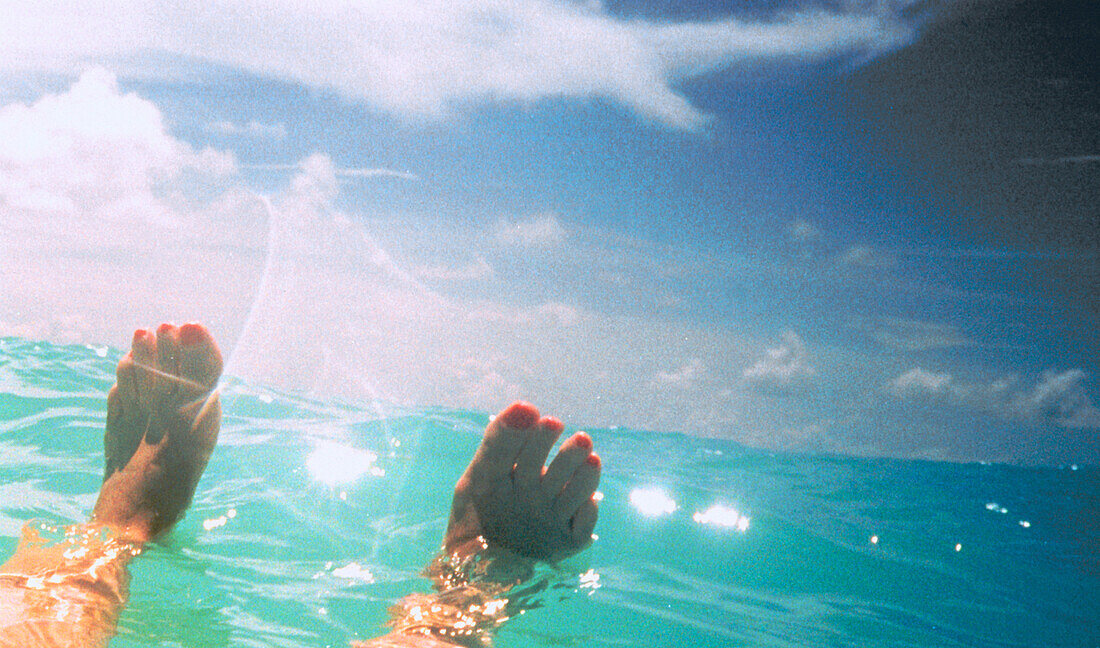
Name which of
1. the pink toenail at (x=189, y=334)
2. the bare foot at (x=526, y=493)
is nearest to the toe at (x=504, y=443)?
the bare foot at (x=526, y=493)

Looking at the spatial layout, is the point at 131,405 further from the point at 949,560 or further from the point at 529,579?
the point at 949,560

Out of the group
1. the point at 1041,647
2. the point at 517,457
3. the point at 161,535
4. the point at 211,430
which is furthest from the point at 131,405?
the point at 1041,647

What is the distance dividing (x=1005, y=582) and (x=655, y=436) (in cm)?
514

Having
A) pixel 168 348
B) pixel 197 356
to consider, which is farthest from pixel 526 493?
pixel 168 348

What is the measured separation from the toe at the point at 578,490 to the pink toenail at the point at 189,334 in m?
1.49

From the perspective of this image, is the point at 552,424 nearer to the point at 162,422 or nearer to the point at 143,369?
the point at 162,422

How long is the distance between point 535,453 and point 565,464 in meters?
0.12

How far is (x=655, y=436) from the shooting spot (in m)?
8.23

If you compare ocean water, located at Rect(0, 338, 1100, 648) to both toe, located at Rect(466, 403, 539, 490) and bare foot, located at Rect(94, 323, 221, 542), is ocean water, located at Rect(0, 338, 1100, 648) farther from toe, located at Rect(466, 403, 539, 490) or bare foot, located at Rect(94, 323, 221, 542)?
toe, located at Rect(466, 403, 539, 490)

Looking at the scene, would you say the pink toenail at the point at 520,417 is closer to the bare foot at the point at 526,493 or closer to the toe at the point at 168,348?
the bare foot at the point at 526,493

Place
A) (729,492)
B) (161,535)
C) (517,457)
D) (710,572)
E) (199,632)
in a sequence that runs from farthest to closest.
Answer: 1. (729,492)
2. (710,572)
3. (517,457)
4. (161,535)
5. (199,632)

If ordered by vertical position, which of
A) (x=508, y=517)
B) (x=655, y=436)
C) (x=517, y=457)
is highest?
(x=655, y=436)

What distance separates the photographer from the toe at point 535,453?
227cm

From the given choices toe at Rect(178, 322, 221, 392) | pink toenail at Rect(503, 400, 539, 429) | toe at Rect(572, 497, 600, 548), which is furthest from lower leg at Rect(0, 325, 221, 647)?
toe at Rect(572, 497, 600, 548)
